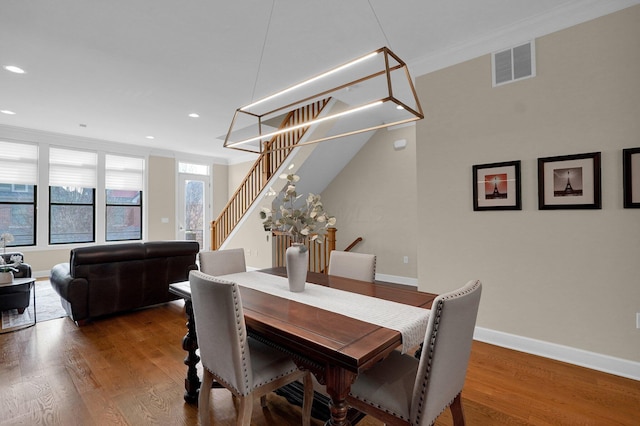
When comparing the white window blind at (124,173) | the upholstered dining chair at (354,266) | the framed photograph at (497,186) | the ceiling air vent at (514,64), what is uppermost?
the ceiling air vent at (514,64)

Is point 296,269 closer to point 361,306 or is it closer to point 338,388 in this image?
point 361,306

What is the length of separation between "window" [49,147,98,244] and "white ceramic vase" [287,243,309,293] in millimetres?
6569

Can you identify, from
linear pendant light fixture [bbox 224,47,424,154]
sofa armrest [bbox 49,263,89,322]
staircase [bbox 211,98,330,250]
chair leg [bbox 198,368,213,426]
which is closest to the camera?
chair leg [bbox 198,368,213,426]

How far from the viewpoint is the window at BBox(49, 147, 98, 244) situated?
6.28 metres

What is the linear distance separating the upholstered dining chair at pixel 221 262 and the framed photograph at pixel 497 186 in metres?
2.30

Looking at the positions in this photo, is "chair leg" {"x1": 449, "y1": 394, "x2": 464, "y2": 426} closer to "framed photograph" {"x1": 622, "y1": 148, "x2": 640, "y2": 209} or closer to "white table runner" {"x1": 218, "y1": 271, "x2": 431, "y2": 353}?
"white table runner" {"x1": 218, "y1": 271, "x2": 431, "y2": 353}

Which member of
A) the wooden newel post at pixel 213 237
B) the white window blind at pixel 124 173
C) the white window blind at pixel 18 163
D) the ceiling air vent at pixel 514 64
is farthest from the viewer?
the wooden newel post at pixel 213 237

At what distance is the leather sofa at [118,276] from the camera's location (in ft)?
11.1

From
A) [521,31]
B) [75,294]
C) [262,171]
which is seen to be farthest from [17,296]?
[521,31]

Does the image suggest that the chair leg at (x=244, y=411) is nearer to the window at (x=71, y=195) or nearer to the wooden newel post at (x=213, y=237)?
the wooden newel post at (x=213, y=237)

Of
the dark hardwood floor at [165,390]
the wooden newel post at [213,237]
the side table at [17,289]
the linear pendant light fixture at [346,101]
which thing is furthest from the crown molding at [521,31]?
the wooden newel post at [213,237]

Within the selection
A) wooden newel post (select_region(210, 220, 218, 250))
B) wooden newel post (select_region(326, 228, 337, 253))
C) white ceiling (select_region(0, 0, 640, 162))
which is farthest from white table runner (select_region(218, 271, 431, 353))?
wooden newel post (select_region(210, 220, 218, 250))

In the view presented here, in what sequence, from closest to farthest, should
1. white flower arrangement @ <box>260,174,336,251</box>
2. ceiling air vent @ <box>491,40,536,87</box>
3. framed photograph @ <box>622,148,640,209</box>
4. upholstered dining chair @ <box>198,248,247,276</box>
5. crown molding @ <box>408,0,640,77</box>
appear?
white flower arrangement @ <box>260,174,336,251</box>, framed photograph @ <box>622,148,640,209</box>, crown molding @ <box>408,0,640,77</box>, upholstered dining chair @ <box>198,248,247,276</box>, ceiling air vent @ <box>491,40,536,87</box>

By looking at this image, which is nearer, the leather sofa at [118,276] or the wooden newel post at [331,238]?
the leather sofa at [118,276]
